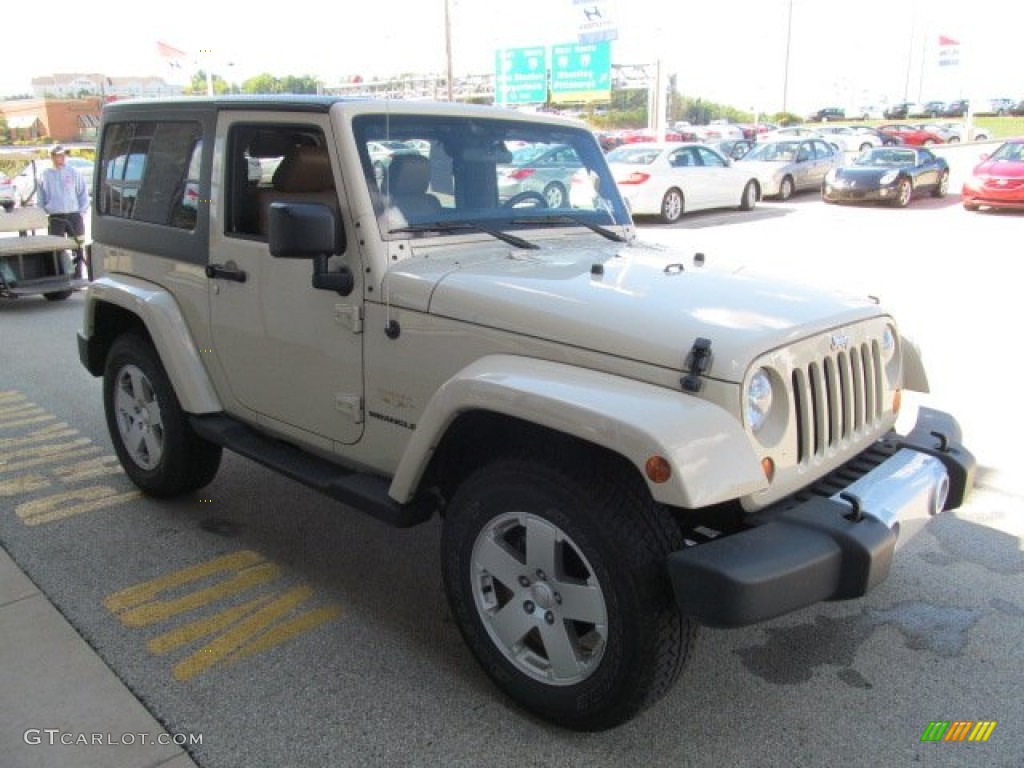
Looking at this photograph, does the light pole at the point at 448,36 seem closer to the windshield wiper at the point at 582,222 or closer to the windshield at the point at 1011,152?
the windshield at the point at 1011,152

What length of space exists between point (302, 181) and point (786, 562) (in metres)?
2.39

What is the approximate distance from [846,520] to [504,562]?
3.36ft

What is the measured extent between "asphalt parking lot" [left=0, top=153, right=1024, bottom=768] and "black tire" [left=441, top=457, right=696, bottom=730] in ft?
0.63

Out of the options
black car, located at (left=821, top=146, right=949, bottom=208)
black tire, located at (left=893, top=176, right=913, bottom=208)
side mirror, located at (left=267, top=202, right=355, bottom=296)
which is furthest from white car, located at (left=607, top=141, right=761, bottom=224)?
side mirror, located at (left=267, top=202, right=355, bottom=296)

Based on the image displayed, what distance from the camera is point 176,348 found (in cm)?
400

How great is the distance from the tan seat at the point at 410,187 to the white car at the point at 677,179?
13862 millimetres

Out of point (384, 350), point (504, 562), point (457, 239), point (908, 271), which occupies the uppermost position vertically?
point (457, 239)

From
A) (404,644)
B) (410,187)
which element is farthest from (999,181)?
(404,644)

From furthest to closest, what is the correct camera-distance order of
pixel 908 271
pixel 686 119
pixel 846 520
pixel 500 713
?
pixel 686 119 → pixel 908 271 → pixel 500 713 → pixel 846 520

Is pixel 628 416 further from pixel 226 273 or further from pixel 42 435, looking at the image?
pixel 42 435

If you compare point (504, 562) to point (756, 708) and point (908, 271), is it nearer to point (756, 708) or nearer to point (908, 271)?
point (756, 708)

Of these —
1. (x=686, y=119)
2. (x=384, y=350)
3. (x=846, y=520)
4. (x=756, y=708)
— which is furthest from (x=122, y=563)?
(x=686, y=119)

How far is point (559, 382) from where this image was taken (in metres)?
2.54

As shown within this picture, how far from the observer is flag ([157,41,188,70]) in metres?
18.6
